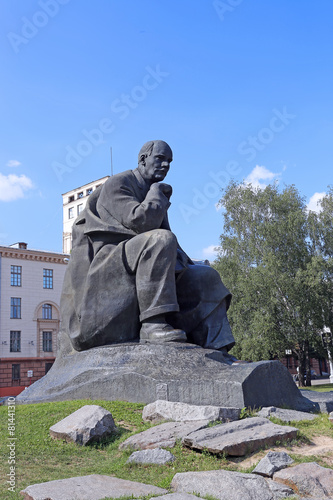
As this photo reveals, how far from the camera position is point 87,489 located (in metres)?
3.33

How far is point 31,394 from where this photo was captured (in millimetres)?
6766

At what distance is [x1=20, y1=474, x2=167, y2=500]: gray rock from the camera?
318 cm

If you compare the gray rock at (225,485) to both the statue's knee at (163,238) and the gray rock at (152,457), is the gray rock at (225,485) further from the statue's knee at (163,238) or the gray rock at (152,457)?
the statue's knee at (163,238)

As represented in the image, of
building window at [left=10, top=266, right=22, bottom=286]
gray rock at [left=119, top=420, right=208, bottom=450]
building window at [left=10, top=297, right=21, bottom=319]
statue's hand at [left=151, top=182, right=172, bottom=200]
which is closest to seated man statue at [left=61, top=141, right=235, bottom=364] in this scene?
statue's hand at [left=151, top=182, right=172, bottom=200]

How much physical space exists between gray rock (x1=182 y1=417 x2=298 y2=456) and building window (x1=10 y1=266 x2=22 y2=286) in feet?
122

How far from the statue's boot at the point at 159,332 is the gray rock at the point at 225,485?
2.74m

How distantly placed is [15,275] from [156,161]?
1355 inches

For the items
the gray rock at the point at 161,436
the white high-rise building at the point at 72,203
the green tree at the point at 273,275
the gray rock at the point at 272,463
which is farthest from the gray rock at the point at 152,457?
the white high-rise building at the point at 72,203

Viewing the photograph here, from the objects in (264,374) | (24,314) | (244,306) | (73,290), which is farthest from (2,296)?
(264,374)

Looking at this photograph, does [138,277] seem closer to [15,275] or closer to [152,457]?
[152,457]

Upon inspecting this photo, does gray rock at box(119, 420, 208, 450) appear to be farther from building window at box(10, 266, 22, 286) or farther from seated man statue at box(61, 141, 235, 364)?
building window at box(10, 266, 22, 286)

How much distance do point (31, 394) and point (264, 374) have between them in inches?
119

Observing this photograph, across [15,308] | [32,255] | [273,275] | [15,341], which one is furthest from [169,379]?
[32,255]

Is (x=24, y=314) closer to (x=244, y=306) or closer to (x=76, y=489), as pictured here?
(x=244, y=306)
